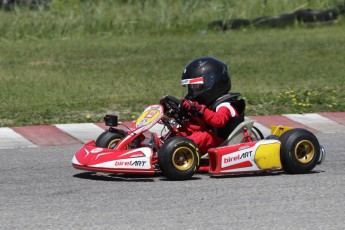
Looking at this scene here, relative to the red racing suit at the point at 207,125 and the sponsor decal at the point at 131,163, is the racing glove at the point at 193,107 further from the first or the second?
the sponsor decal at the point at 131,163

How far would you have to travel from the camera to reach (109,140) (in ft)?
24.3

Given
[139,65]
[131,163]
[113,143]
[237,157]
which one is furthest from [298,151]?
[139,65]

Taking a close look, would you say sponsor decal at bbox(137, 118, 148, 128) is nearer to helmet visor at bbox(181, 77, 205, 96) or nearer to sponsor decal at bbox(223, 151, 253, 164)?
helmet visor at bbox(181, 77, 205, 96)

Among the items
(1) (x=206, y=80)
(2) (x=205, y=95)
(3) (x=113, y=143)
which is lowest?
(3) (x=113, y=143)

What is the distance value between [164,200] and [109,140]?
3.89 feet

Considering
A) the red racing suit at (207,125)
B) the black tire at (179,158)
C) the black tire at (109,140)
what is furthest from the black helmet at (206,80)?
the black tire at (109,140)

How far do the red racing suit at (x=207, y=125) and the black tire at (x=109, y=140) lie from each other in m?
0.49

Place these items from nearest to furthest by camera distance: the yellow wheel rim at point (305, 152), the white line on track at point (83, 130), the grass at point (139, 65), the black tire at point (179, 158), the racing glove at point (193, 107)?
the black tire at point (179, 158) < the racing glove at point (193, 107) < the yellow wheel rim at point (305, 152) < the white line on track at point (83, 130) < the grass at point (139, 65)

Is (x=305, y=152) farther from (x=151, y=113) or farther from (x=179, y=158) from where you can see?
(x=151, y=113)

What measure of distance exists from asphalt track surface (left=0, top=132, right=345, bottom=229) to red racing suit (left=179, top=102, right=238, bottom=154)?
0.26 metres

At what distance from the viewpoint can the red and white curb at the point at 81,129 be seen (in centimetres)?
878

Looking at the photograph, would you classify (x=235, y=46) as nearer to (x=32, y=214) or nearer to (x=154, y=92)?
(x=154, y=92)

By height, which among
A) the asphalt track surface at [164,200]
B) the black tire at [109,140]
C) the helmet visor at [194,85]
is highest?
the helmet visor at [194,85]

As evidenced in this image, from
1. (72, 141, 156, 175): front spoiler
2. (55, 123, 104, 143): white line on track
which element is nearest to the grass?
(55, 123, 104, 143): white line on track
